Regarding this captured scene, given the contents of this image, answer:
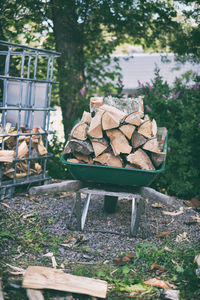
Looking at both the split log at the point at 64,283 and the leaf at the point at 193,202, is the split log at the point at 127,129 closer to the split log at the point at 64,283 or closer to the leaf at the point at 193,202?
the split log at the point at 64,283

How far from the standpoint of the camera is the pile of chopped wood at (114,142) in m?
3.46

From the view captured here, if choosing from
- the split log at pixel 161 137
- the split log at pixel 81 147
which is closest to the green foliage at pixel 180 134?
the split log at pixel 161 137

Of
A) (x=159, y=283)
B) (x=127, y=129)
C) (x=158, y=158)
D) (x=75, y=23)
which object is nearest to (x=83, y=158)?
(x=127, y=129)

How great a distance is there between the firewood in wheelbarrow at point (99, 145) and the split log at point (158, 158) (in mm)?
480

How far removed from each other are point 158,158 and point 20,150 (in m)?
1.85

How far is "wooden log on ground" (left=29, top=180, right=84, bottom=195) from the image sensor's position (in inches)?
126

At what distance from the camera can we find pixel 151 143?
3.56 m

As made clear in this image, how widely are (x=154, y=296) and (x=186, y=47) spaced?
14.6 ft

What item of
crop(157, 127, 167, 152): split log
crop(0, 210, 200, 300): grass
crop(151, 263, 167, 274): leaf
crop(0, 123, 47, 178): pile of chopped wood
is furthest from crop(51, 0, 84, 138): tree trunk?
crop(151, 263, 167, 274): leaf

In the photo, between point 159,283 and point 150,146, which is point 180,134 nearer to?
point 150,146

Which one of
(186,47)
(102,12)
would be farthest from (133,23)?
(186,47)

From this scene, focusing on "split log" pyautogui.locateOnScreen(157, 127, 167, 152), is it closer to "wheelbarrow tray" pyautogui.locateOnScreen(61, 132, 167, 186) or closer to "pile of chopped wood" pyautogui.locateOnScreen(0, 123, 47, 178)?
"wheelbarrow tray" pyautogui.locateOnScreen(61, 132, 167, 186)

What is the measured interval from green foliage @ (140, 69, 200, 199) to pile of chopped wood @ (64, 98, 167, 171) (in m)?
1.67

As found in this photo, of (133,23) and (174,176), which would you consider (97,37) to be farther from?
(174,176)
